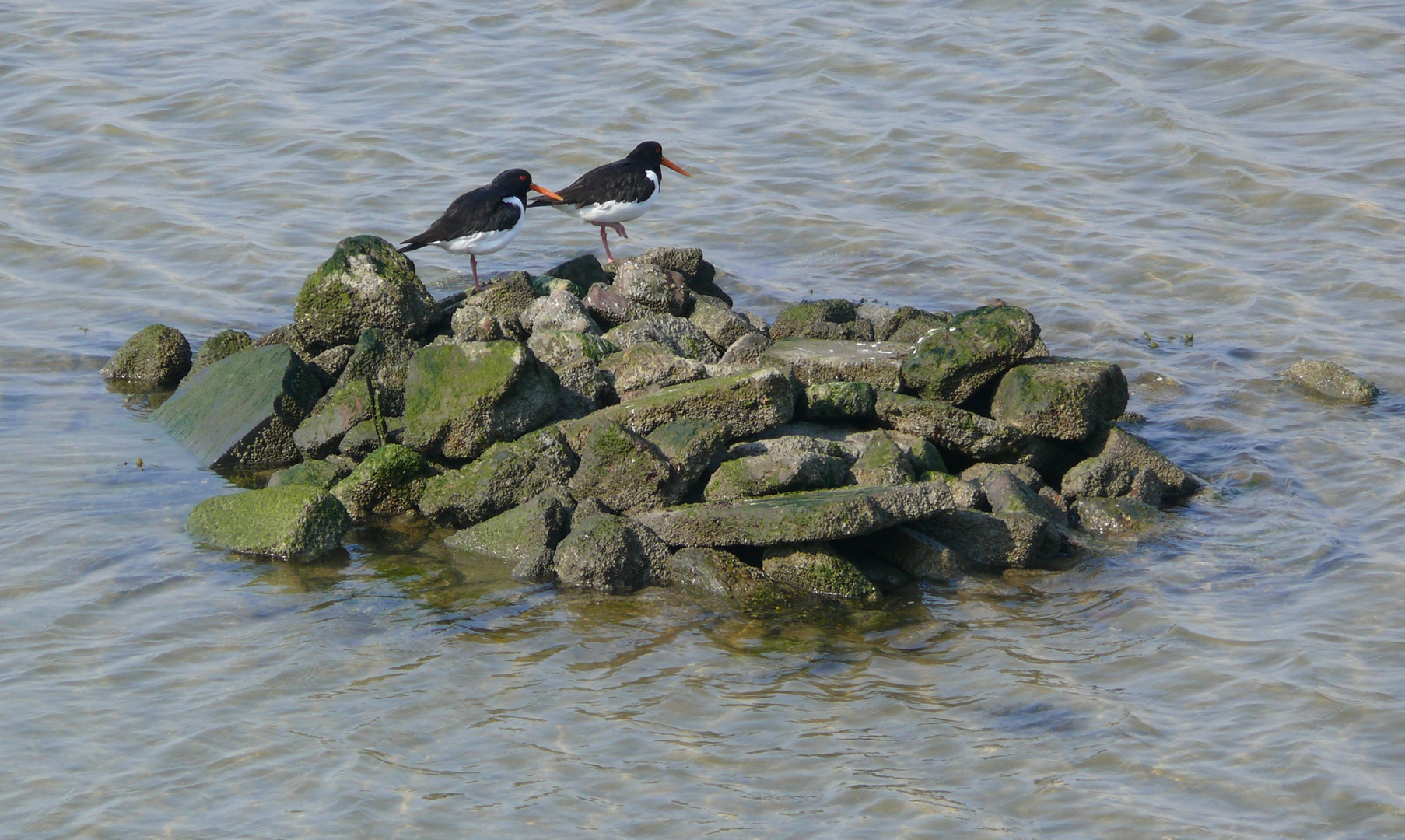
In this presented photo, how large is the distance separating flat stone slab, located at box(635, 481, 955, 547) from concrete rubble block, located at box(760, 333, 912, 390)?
1.52m

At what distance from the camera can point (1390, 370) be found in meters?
9.98

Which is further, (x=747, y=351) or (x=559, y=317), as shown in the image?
(x=559, y=317)

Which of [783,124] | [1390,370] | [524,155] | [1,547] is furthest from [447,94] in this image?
[1390,370]

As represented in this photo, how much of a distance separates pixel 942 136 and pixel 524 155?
4.86 meters

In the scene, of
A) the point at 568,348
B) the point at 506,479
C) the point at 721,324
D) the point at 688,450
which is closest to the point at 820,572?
the point at 688,450

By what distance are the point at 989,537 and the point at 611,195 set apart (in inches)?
199

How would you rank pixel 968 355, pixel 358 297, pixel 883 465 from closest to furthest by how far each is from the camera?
pixel 883 465 → pixel 968 355 → pixel 358 297

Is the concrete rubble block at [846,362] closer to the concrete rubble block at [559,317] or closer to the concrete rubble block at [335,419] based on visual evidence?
the concrete rubble block at [559,317]

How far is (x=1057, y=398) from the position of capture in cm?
802

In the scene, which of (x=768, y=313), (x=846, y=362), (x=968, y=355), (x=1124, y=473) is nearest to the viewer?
(x=1124, y=473)

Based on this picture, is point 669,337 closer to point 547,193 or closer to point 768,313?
point 768,313

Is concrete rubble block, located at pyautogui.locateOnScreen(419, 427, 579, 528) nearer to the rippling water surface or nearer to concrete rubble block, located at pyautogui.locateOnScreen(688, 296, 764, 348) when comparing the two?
the rippling water surface

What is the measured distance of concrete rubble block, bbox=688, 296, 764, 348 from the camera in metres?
9.32

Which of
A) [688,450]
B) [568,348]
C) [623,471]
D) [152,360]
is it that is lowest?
[623,471]
